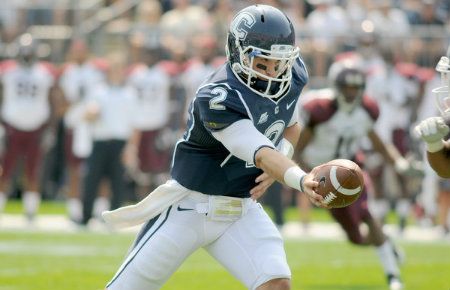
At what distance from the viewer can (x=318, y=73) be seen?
1477 cm

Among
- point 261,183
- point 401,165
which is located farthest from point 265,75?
point 401,165

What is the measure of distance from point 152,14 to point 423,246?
18.7 feet

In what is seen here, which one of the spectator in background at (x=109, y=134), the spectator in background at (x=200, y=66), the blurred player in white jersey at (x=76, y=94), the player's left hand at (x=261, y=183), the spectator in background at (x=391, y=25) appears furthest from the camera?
the spectator in background at (x=391, y=25)

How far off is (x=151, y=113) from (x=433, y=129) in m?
8.71

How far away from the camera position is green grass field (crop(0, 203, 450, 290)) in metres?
8.45

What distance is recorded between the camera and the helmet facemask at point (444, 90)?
5297 mm

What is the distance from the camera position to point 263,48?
512cm

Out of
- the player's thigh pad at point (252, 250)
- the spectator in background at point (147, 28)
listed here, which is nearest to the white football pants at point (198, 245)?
the player's thigh pad at point (252, 250)

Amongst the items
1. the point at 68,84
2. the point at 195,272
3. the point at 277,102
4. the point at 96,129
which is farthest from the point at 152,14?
the point at 277,102

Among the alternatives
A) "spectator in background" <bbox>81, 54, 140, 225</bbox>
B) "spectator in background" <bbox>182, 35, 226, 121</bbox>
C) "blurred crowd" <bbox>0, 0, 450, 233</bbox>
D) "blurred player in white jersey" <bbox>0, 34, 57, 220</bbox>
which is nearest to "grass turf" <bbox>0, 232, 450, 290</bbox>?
"spectator in background" <bbox>81, 54, 140, 225</bbox>

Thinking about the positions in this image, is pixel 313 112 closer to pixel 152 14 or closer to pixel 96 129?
pixel 96 129

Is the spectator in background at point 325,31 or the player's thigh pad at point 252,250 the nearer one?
the player's thigh pad at point 252,250

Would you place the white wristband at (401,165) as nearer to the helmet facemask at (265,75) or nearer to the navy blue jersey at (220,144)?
the navy blue jersey at (220,144)

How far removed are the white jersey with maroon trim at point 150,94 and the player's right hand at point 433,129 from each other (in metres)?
8.61
